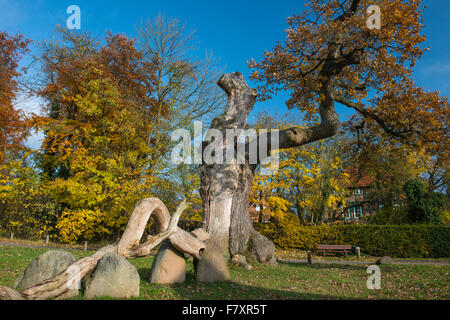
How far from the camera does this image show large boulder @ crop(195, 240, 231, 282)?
712cm

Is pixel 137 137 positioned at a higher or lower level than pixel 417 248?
higher

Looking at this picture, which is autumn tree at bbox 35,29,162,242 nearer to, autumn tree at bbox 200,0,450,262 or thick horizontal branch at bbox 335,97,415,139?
autumn tree at bbox 200,0,450,262

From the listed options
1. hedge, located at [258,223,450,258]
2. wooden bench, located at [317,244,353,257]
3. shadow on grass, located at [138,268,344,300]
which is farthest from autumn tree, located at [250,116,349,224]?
shadow on grass, located at [138,268,344,300]

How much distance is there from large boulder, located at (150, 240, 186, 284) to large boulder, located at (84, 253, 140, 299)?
51.1 inches

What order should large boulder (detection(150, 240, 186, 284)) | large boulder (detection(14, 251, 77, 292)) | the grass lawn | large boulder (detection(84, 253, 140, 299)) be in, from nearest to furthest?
large boulder (detection(84, 253, 140, 299)), large boulder (detection(14, 251, 77, 292)), the grass lawn, large boulder (detection(150, 240, 186, 284))

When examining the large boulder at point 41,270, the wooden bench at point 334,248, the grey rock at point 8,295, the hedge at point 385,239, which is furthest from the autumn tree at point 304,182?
the grey rock at point 8,295

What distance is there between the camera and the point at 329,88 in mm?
10602

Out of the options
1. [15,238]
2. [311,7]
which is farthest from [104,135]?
[311,7]

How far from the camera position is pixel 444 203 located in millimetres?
21438

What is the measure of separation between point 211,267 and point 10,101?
1853 centimetres

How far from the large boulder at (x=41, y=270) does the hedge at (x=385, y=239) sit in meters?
15.6
